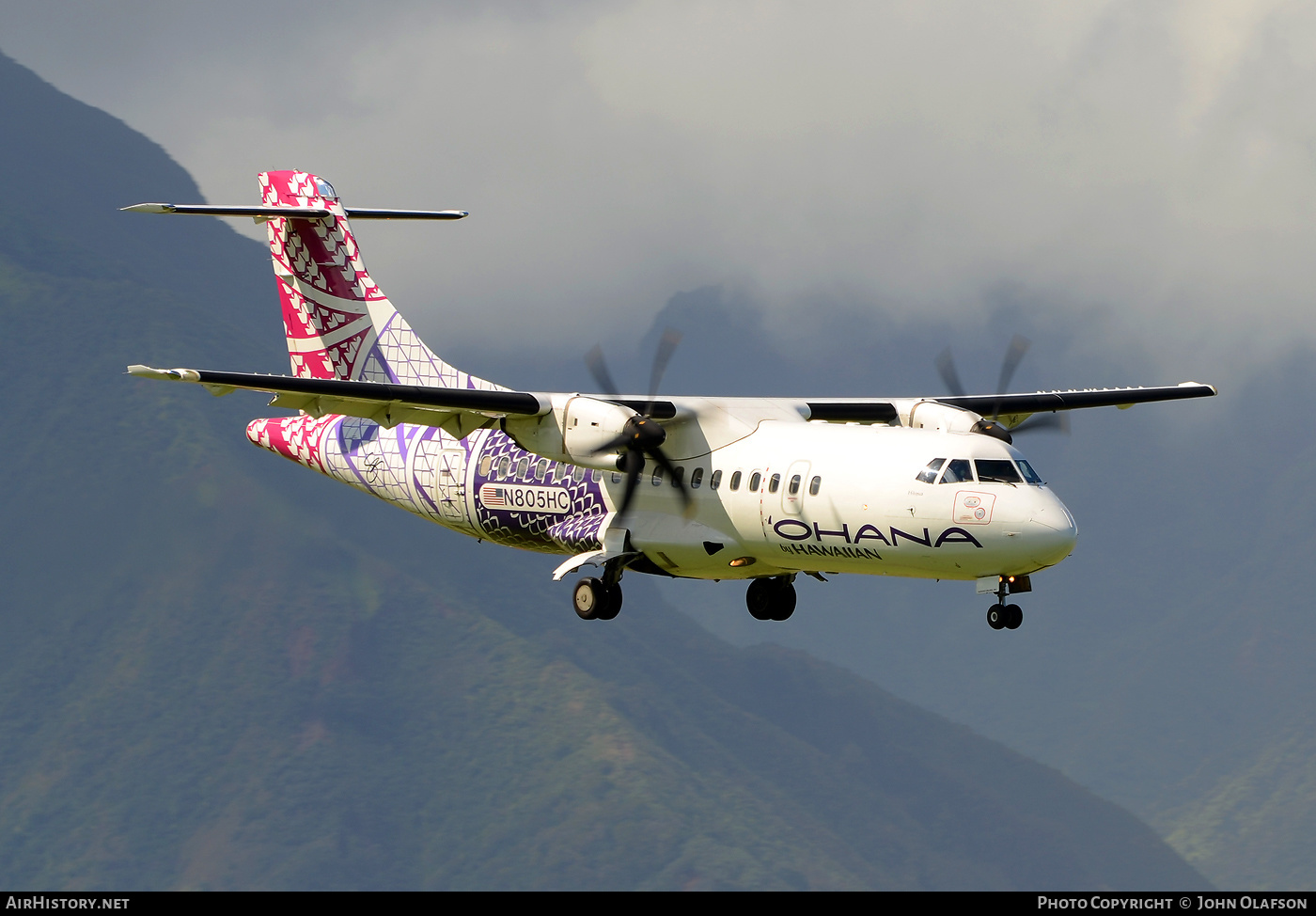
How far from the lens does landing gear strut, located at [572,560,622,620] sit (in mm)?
28719

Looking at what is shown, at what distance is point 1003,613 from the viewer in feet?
81.9

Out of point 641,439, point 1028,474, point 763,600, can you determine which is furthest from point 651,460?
point 1028,474

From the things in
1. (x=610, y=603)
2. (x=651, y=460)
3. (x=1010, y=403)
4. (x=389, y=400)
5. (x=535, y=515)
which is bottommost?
(x=610, y=603)

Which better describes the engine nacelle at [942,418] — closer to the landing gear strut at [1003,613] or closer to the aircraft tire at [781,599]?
the landing gear strut at [1003,613]

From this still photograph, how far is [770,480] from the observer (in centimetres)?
2705

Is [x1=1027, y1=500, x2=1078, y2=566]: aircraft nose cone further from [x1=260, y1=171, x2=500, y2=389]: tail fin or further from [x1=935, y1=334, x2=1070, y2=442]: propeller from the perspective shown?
[x1=260, y1=171, x2=500, y2=389]: tail fin

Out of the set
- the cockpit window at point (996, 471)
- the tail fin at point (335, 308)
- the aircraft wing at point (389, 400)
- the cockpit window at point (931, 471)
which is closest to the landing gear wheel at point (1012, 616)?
the cockpit window at point (996, 471)

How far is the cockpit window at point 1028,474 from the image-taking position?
2525 centimetres

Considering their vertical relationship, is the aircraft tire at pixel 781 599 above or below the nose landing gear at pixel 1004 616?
below

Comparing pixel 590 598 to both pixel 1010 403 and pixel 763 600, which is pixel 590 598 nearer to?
pixel 763 600

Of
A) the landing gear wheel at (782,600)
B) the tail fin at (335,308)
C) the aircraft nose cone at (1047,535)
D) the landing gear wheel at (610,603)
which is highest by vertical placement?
the tail fin at (335,308)

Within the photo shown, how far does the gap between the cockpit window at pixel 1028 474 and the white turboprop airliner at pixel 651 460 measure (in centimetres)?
6

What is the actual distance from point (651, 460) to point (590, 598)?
8.88 ft

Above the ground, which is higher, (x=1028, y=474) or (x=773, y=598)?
(x=1028, y=474)
